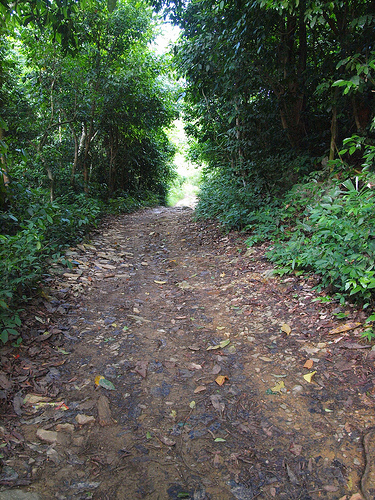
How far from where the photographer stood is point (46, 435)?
2.02 m

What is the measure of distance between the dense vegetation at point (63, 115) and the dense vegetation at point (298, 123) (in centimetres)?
231

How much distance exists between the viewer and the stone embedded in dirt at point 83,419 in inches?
84.7

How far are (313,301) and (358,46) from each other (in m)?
3.74

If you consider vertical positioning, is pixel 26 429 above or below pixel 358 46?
below

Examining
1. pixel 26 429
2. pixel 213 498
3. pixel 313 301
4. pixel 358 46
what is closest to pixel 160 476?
pixel 213 498

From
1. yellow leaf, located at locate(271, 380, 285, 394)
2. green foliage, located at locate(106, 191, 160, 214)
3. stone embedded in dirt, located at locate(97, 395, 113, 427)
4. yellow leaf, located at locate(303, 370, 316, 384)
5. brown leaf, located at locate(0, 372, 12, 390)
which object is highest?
green foliage, located at locate(106, 191, 160, 214)

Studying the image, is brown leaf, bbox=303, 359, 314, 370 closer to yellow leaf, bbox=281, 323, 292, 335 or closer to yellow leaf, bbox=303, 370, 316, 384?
yellow leaf, bbox=303, 370, 316, 384

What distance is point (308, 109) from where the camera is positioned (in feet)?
22.0

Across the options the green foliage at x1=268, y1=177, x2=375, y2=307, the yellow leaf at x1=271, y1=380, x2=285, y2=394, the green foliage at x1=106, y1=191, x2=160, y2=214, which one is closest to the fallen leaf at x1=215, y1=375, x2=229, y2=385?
the yellow leaf at x1=271, y1=380, x2=285, y2=394

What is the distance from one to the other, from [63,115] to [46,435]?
8.41 metres

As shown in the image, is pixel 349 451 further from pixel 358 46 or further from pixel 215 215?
pixel 215 215

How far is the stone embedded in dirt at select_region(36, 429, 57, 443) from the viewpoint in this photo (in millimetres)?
1987

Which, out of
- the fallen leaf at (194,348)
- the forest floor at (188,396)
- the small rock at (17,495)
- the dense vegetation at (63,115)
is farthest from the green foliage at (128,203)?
the small rock at (17,495)

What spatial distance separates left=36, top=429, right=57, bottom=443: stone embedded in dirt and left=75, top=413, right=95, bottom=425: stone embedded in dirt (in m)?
0.16
